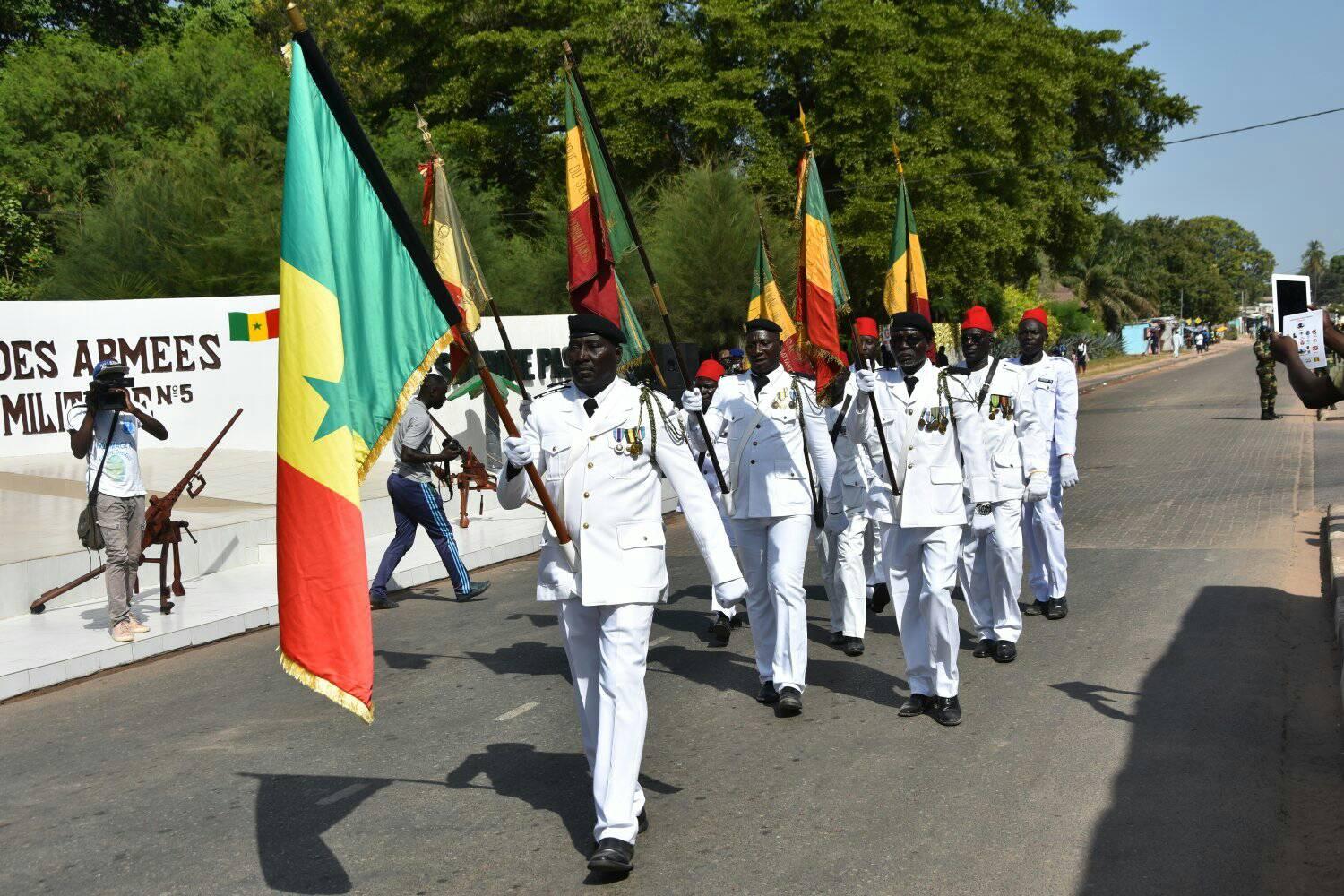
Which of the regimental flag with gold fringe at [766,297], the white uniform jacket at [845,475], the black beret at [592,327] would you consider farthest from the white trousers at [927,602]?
the regimental flag with gold fringe at [766,297]

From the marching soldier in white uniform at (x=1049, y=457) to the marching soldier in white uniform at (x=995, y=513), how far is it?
0.48 m

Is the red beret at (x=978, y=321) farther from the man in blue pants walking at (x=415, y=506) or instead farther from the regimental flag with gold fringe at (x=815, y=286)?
the man in blue pants walking at (x=415, y=506)

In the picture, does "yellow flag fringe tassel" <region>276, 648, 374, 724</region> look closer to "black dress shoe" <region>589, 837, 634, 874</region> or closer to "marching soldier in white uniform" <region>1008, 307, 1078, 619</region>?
"black dress shoe" <region>589, 837, 634, 874</region>

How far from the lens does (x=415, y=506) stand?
1043 centimetres

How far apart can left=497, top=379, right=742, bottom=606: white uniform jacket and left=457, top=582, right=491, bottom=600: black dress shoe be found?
5.39 m

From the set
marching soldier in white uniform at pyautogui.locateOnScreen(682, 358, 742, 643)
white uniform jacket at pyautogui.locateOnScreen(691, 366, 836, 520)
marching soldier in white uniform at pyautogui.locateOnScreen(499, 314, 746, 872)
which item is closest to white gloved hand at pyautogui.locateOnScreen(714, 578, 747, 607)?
marching soldier in white uniform at pyautogui.locateOnScreen(499, 314, 746, 872)

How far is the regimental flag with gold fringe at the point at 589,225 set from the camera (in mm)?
7391

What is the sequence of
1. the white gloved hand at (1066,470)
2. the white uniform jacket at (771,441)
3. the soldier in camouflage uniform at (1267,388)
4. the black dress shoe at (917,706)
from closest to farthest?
the black dress shoe at (917,706) < the white uniform jacket at (771,441) < the white gloved hand at (1066,470) < the soldier in camouflage uniform at (1267,388)

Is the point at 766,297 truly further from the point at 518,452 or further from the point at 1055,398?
the point at 518,452

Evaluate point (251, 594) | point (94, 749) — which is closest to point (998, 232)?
point (251, 594)

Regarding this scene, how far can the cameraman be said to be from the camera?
8.97 m

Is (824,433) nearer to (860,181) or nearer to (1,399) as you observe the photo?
(1,399)

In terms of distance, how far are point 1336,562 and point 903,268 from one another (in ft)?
12.3

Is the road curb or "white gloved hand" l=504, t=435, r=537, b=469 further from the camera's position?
the road curb
